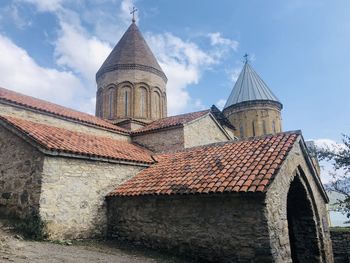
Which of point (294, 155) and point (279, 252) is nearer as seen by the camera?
point (279, 252)

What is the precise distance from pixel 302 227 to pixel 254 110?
17091 mm

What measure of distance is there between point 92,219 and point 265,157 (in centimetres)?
493

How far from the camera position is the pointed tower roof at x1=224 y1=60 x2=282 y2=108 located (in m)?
24.6

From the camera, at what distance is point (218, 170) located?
7.36m

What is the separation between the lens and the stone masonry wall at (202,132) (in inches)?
517

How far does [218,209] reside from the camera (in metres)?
6.34

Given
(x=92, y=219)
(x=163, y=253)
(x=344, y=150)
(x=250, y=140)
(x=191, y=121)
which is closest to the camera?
(x=163, y=253)

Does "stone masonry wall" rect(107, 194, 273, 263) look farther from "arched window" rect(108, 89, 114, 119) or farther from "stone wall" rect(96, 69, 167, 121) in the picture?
"arched window" rect(108, 89, 114, 119)

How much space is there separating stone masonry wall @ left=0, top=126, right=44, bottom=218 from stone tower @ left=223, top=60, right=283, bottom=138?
61.7 feet

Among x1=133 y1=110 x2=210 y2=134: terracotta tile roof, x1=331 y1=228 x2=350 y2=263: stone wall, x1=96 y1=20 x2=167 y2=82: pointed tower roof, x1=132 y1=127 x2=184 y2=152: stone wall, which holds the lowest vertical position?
x1=331 y1=228 x2=350 y2=263: stone wall

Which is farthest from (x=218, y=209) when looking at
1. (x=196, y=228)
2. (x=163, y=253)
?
(x=163, y=253)

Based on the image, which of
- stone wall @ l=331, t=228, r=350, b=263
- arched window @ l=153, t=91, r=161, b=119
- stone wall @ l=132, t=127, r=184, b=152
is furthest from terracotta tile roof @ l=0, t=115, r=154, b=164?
stone wall @ l=331, t=228, r=350, b=263

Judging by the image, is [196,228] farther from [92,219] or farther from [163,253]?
[92,219]

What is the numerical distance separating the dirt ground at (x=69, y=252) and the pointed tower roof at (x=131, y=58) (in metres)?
12.1
